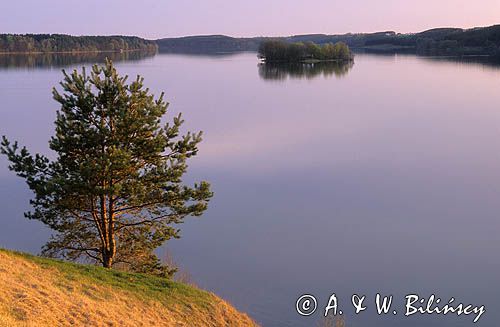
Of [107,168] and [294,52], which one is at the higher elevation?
[294,52]

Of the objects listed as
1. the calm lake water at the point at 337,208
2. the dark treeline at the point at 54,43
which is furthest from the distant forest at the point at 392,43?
the calm lake water at the point at 337,208

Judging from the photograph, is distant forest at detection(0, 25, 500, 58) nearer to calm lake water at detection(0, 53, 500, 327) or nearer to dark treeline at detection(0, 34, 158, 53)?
dark treeline at detection(0, 34, 158, 53)

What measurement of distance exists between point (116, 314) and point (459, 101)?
147 ft

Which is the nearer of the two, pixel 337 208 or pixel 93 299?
pixel 93 299

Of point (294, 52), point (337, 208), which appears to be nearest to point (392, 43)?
point (294, 52)

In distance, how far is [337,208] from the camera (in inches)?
787

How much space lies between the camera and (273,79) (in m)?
77.6

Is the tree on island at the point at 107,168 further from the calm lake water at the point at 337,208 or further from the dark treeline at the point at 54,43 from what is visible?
the dark treeline at the point at 54,43

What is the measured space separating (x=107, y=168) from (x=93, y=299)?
2750mm

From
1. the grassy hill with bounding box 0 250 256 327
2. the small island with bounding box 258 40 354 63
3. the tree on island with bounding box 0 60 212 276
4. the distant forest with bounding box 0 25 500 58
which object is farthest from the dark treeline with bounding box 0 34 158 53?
the grassy hill with bounding box 0 250 256 327

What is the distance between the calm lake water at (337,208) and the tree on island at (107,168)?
2.86m

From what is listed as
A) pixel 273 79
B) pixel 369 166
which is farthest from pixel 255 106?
pixel 273 79

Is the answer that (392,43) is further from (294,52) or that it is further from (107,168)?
(107,168)

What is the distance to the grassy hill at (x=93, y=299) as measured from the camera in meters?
8.30
